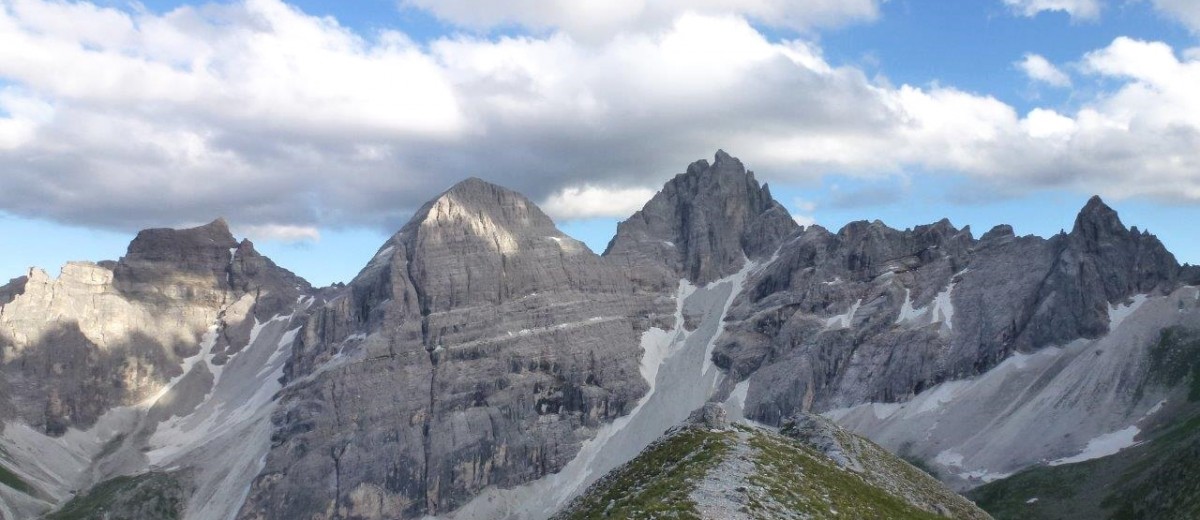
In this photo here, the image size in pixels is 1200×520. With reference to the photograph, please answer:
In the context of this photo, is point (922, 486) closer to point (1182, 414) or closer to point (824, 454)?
point (824, 454)

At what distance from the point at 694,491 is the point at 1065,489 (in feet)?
514

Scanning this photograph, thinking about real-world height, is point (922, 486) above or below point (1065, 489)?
above

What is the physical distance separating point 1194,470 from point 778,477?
311 ft

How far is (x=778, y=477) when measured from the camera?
53562 millimetres

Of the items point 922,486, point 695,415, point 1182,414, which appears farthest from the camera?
point 1182,414

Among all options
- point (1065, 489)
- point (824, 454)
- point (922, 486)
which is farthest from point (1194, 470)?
point (824, 454)

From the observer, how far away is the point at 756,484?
51.3 meters

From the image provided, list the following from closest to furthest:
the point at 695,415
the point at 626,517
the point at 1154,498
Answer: the point at 626,517, the point at 695,415, the point at 1154,498

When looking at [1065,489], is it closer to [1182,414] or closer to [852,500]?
[1182,414]

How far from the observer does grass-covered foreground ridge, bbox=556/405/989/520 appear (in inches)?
1918

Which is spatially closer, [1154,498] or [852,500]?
[852,500]

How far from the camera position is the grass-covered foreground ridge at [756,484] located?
160ft

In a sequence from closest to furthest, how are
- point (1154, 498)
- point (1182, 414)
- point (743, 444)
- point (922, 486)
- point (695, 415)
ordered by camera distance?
point (743, 444) < point (695, 415) < point (922, 486) < point (1154, 498) < point (1182, 414)

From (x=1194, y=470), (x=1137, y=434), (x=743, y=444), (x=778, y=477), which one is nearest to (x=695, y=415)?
(x=743, y=444)
